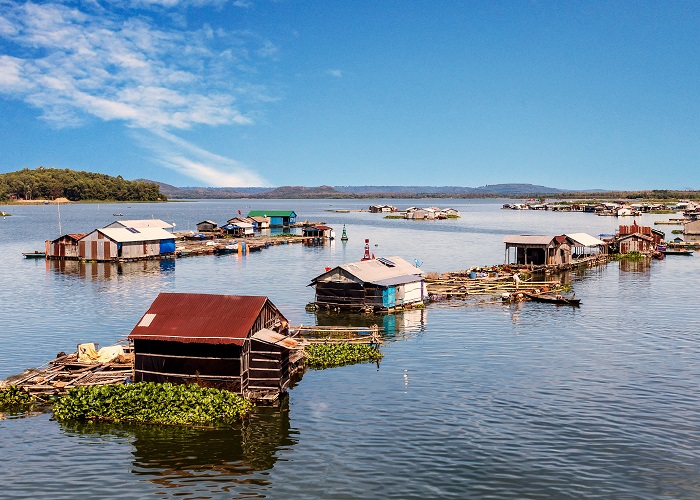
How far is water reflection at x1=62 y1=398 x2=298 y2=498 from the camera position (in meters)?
28.0

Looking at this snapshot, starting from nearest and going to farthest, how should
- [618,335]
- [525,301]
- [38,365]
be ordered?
[38,365] → [618,335] → [525,301]

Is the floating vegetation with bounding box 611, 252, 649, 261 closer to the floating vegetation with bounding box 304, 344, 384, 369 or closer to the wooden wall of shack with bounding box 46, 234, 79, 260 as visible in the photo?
the floating vegetation with bounding box 304, 344, 384, 369

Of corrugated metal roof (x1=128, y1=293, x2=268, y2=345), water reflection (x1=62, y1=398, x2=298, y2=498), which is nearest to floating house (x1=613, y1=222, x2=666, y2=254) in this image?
corrugated metal roof (x1=128, y1=293, x2=268, y2=345)

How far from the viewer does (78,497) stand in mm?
26797

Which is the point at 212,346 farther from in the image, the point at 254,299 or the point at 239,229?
the point at 239,229

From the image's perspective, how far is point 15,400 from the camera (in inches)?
1435

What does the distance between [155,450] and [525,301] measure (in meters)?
47.4

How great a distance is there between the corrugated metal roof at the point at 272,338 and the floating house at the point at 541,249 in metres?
63.1

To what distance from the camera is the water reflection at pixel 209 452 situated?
91.9ft

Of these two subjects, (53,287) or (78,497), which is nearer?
(78,497)

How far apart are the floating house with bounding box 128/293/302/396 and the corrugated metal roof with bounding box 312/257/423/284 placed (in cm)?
2589

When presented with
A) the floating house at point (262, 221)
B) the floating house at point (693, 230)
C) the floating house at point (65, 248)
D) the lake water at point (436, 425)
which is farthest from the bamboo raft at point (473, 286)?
the floating house at point (262, 221)

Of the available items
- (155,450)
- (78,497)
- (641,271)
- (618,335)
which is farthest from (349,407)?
(641,271)

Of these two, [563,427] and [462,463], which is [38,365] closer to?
[462,463]
